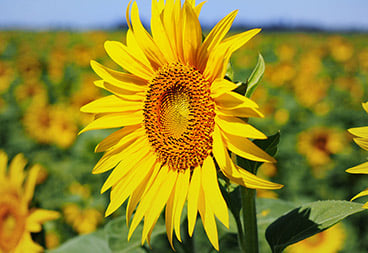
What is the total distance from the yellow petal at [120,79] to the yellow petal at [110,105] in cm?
5

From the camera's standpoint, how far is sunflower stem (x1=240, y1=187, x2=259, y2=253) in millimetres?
1208

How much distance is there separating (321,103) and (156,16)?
488 centimetres

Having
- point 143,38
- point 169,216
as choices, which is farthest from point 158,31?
point 169,216

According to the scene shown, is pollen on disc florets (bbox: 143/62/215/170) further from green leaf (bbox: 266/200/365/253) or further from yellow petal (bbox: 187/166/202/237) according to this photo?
green leaf (bbox: 266/200/365/253)

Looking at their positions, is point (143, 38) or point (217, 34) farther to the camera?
point (143, 38)

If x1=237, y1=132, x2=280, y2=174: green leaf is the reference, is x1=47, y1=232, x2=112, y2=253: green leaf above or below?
below

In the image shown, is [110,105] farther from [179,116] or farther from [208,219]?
[208,219]

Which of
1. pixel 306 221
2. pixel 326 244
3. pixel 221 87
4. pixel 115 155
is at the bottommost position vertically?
pixel 326 244

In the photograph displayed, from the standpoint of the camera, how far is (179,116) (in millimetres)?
1345

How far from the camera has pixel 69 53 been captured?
10.4 meters

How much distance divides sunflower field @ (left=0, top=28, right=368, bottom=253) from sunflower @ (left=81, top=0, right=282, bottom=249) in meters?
0.13

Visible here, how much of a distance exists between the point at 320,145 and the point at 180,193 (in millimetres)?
3738

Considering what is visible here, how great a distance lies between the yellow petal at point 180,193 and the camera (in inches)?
45.9

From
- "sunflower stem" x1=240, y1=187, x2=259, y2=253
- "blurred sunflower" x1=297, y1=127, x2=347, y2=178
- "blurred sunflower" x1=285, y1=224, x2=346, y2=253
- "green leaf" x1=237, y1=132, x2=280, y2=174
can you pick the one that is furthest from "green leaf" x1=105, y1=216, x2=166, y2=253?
"blurred sunflower" x1=297, y1=127, x2=347, y2=178
